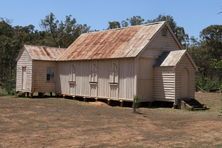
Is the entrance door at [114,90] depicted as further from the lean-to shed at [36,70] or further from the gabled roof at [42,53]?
the gabled roof at [42,53]

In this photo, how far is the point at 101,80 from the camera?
32.3m

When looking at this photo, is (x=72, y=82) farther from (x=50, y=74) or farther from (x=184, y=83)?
(x=184, y=83)

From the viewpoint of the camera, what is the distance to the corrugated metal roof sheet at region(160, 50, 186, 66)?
2932cm

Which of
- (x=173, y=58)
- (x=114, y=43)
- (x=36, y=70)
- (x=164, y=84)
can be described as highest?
(x=114, y=43)

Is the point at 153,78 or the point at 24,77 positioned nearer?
the point at 153,78

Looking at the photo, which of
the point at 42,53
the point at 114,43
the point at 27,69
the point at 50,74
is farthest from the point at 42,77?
the point at 114,43

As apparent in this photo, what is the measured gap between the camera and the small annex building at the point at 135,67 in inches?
1164

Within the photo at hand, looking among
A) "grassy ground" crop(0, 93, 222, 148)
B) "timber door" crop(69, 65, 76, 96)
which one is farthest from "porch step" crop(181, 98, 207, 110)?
"timber door" crop(69, 65, 76, 96)

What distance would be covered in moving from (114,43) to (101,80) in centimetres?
281

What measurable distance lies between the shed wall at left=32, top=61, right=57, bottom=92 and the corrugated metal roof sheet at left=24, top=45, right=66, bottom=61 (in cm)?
41

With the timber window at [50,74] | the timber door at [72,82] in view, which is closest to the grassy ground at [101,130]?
the timber door at [72,82]

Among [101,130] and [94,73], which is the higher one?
[94,73]

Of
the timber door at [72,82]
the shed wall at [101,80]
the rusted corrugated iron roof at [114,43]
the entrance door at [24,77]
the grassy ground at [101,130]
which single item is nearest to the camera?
the grassy ground at [101,130]

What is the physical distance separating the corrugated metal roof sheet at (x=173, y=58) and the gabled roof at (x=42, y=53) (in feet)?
37.3
